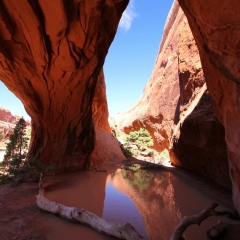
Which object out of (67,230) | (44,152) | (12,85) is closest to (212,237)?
(67,230)

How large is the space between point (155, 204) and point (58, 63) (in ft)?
23.5

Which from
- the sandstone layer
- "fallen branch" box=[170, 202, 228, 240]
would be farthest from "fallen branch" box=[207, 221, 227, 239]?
the sandstone layer

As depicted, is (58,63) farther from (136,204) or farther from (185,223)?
(185,223)

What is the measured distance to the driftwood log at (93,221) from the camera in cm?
325

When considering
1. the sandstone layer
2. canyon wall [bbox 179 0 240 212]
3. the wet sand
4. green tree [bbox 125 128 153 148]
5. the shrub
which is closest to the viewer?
canyon wall [bbox 179 0 240 212]

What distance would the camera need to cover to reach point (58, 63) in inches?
323

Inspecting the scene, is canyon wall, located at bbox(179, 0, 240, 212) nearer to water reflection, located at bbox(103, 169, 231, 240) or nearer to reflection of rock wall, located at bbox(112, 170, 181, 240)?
water reflection, located at bbox(103, 169, 231, 240)

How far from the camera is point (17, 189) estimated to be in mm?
6539

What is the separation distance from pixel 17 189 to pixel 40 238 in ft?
12.8

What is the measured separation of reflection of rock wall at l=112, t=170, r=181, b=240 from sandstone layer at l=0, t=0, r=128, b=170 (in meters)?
4.29

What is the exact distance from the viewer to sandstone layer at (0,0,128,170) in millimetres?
6359

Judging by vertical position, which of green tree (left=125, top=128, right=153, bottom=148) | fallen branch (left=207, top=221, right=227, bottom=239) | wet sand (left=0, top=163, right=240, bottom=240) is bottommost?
wet sand (left=0, top=163, right=240, bottom=240)

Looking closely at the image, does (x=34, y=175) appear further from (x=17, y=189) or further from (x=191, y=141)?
(x=191, y=141)

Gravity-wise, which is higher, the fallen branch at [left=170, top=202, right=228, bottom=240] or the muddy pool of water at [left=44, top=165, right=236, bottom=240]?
the fallen branch at [left=170, top=202, right=228, bottom=240]
